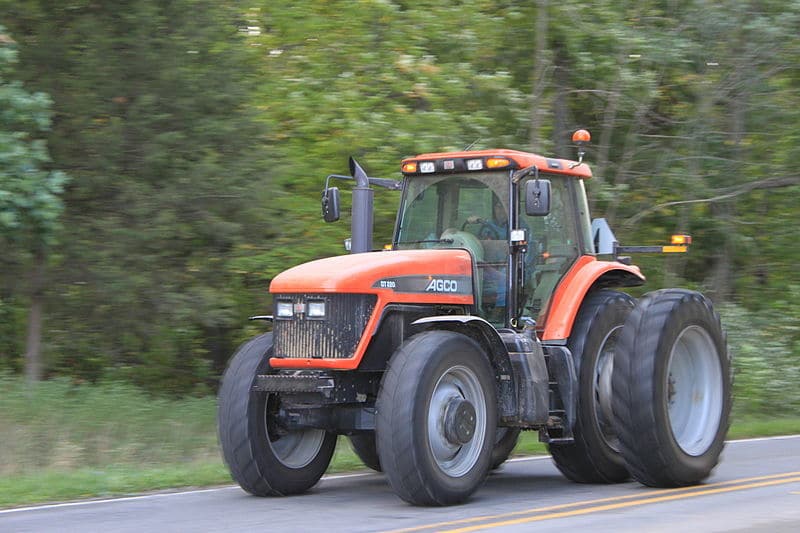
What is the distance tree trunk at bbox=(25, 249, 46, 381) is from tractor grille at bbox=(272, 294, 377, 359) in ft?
23.0

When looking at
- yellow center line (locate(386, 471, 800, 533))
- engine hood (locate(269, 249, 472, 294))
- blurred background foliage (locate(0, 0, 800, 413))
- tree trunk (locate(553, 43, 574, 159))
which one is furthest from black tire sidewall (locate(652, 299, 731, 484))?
tree trunk (locate(553, 43, 574, 159))

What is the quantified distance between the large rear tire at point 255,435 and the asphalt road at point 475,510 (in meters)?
0.17

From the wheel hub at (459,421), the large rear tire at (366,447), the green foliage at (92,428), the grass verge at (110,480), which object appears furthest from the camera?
the green foliage at (92,428)

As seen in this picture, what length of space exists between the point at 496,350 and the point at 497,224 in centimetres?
125

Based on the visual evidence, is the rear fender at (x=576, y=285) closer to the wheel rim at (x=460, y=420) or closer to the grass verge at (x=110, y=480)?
the wheel rim at (x=460, y=420)

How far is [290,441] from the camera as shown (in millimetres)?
10000

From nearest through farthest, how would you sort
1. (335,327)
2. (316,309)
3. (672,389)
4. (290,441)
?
(335,327), (316,309), (290,441), (672,389)

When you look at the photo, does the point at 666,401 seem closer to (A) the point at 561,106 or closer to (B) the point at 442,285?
(B) the point at 442,285

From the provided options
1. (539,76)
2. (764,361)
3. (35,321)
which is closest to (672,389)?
(35,321)

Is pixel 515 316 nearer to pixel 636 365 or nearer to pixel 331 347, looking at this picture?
pixel 636 365

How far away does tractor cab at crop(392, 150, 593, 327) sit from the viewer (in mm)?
10188

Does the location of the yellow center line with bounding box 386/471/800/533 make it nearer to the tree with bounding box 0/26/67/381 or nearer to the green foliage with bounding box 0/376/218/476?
the green foliage with bounding box 0/376/218/476

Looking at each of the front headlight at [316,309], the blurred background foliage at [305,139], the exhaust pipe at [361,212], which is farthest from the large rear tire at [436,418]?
the blurred background foliage at [305,139]

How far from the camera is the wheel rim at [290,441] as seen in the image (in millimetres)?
9781
